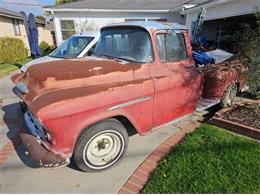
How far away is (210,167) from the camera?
3.35 meters

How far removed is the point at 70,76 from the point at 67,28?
14247 millimetres

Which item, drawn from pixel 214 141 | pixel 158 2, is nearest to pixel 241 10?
pixel 214 141

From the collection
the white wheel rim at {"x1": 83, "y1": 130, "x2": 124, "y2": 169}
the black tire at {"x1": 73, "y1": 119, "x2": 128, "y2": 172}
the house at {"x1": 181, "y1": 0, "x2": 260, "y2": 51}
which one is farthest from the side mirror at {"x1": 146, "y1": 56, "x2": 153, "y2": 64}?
the house at {"x1": 181, "y1": 0, "x2": 260, "y2": 51}

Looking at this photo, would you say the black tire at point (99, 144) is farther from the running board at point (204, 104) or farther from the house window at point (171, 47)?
the running board at point (204, 104)

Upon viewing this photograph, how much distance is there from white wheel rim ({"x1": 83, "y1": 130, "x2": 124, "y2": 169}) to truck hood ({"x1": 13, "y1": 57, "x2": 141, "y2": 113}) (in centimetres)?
73

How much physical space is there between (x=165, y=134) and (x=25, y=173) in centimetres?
253

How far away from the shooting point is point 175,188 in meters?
2.99

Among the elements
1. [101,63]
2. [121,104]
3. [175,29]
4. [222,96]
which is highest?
[175,29]

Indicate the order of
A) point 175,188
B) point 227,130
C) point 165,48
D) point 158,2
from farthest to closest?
1. point 158,2
2. point 227,130
3. point 165,48
4. point 175,188

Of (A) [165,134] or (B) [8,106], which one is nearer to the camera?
(A) [165,134]

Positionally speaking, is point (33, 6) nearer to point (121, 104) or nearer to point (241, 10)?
point (241, 10)

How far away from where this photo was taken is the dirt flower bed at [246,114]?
4.55 meters

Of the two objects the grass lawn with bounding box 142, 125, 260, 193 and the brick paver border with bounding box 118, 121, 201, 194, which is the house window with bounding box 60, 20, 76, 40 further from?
the grass lawn with bounding box 142, 125, 260, 193

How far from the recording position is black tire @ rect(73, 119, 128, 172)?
10.2 feet
